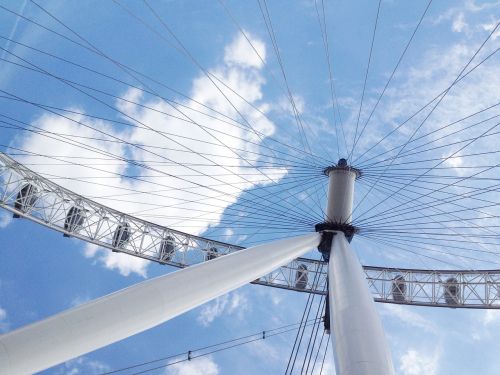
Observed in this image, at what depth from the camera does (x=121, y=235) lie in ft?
94.3

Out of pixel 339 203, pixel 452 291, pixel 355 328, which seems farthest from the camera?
pixel 452 291

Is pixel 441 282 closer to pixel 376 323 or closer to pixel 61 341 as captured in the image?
pixel 376 323

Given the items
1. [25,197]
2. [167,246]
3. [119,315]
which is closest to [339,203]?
[167,246]

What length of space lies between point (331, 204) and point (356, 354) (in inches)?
507

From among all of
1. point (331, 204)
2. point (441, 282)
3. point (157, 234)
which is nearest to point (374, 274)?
point (441, 282)

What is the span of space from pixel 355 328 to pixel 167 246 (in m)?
20.3

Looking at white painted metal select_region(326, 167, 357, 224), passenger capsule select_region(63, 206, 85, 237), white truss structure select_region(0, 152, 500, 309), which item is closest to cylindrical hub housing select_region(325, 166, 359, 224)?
white painted metal select_region(326, 167, 357, 224)

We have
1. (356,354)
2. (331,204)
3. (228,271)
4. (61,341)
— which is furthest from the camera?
(331,204)

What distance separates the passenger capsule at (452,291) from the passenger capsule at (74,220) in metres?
18.7

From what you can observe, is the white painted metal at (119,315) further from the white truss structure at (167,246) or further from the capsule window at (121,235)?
the capsule window at (121,235)

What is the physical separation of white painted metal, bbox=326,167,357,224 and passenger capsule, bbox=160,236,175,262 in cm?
1036

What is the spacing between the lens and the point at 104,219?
93.2ft

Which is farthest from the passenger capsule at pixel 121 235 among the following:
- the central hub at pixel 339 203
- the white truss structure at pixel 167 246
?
the central hub at pixel 339 203

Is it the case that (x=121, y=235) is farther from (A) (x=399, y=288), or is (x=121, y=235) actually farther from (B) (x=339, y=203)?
(A) (x=399, y=288)
